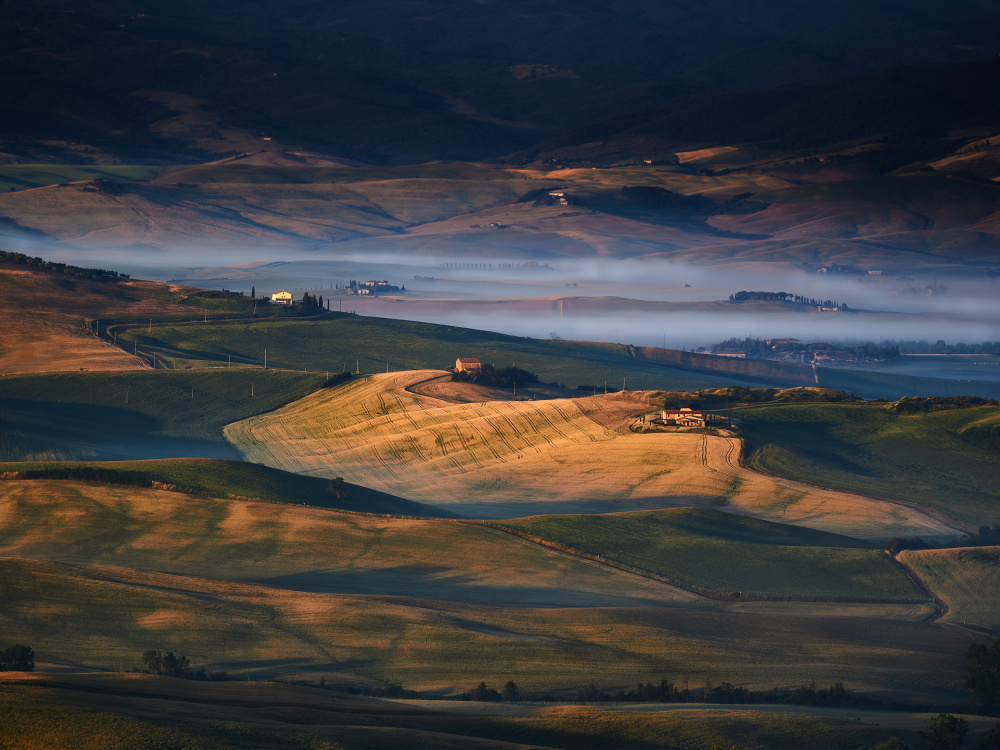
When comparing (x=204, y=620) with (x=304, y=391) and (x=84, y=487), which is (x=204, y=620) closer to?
(x=84, y=487)

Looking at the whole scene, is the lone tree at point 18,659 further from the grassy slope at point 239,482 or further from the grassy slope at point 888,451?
the grassy slope at point 888,451

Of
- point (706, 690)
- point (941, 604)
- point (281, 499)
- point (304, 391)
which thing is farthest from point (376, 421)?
point (706, 690)

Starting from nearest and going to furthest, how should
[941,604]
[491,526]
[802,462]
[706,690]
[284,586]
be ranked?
[706,690] → [284,586] → [941,604] → [491,526] → [802,462]

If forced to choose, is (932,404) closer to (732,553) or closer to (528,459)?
(528,459)

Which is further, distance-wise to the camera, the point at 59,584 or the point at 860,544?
the point at 860,544

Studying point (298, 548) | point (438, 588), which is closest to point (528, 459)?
point (298, 548)

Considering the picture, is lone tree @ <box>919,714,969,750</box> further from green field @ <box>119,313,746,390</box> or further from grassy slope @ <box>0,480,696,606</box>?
green field @ <box>119,313,746,390</box>

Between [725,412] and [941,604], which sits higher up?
[725,412]

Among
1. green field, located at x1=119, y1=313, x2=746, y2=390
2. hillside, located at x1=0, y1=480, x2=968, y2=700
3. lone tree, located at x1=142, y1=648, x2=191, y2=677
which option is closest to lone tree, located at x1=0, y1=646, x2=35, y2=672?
hillside, located at x1=0, y1=480, x2=968, y2=700
